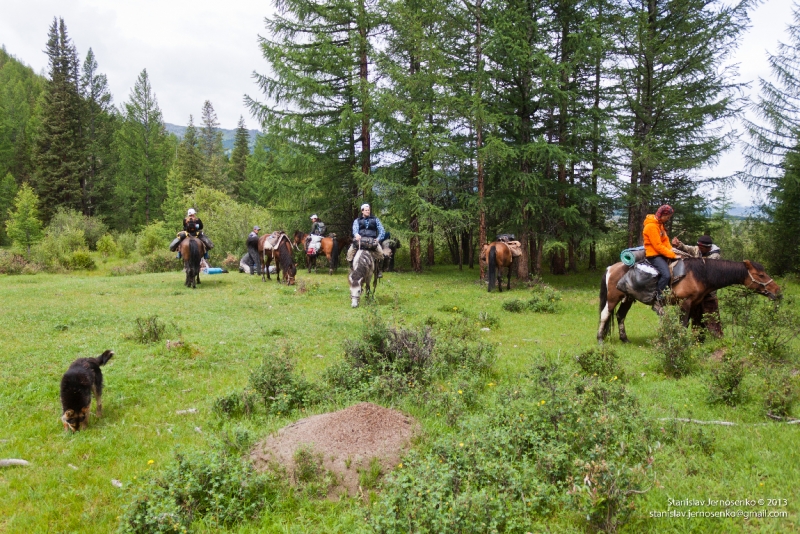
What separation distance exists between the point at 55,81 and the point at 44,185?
10.3 metres

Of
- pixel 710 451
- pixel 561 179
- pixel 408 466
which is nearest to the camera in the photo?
pixel 408 466

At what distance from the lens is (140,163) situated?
4469 centimetres

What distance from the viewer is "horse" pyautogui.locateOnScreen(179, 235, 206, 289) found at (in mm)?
15008

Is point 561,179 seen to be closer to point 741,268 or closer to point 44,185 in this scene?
point 741,268

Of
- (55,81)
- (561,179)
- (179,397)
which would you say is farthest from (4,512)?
(55,81)

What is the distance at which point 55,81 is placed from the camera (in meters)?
42.7

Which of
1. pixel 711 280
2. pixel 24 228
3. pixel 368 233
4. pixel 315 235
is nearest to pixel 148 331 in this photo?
pixel 368 233

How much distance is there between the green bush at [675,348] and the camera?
6887 mm

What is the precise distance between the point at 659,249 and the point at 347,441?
7182 mm

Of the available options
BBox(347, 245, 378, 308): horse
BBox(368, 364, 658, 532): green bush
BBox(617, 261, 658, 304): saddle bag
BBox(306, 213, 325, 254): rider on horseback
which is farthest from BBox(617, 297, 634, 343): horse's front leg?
BBox(306, 213, 325, 254): rider on horseback

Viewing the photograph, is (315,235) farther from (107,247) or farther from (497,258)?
(107,247)

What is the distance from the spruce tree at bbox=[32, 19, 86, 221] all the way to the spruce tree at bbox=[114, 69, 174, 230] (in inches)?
130

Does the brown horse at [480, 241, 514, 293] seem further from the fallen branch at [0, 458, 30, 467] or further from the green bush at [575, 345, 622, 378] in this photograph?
the fallen branch at [0, 458, 30, 467]

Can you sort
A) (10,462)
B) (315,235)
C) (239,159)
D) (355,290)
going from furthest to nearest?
(239,159) < (315,235) < (355,290) < (10,462)
